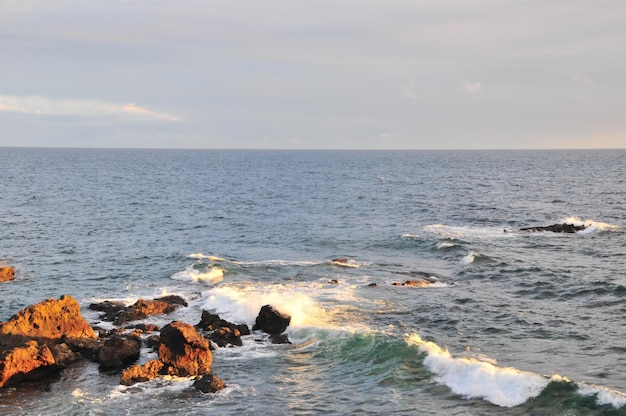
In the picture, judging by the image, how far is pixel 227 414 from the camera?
2512 centimetres

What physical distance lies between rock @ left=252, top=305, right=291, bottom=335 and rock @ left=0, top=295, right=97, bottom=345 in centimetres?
935

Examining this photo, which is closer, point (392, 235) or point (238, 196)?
point (392, 235)

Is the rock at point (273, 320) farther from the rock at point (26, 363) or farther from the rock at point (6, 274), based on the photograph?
the rock at point (6, 274)

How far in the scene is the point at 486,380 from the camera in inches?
1073

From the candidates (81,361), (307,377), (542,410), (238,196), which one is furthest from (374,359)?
(238,196)

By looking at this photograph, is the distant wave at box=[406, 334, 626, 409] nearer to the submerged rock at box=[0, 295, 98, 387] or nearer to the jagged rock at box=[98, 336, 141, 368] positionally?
the jagged rock at box=[98, 336, 141, 368]

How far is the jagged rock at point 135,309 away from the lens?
37.3m

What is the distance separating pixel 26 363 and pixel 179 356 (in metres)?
6.91

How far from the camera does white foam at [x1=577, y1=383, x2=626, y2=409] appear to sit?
24.5 metres

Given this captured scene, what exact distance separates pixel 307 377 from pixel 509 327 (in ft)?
42.5

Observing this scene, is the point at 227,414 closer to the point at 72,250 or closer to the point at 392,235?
the point at 72,250

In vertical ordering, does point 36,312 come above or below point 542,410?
above

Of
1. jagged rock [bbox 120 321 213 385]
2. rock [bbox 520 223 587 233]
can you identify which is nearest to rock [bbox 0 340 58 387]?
jagged rock [bbox 120 321 213 385]

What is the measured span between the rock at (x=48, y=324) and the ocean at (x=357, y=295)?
2800 mm
